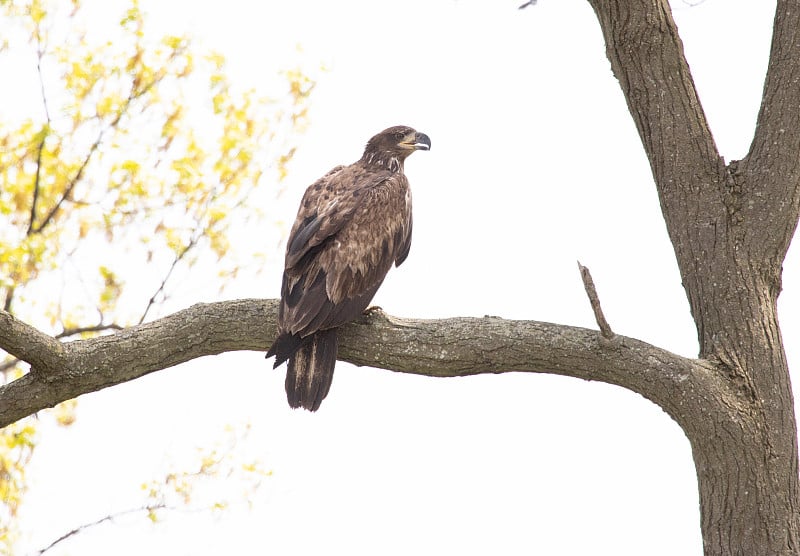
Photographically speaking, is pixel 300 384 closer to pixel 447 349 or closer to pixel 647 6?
pixel 447 349

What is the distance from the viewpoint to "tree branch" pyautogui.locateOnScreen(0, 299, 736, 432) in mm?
4562

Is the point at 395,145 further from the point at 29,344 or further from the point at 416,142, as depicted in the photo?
the point at 29,344

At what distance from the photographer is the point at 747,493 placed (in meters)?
4.52

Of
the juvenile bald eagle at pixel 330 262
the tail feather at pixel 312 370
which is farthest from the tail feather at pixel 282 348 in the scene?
the tail feather at pixel 312 370

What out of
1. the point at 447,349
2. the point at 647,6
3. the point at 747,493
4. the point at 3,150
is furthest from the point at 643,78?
the point at 3,150

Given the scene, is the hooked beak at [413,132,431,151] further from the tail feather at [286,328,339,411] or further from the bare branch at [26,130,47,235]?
the bare branch at [26,130,47,235]

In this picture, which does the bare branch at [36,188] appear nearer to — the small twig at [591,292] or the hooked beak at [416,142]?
the hooked beak at [416,142]

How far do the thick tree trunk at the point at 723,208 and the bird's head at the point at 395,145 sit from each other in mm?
1569

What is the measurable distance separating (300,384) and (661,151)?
2.14 metres

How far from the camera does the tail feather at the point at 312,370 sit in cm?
490

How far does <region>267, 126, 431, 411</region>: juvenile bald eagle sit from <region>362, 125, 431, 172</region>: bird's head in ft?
1.20

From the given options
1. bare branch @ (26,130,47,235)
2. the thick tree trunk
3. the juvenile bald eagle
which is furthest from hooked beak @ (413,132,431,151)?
bare branch @ (26,130,47,235)

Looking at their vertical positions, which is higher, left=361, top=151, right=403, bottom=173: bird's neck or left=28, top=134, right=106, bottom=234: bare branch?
left=28, top=134, right=106, bottom=234: bare branch

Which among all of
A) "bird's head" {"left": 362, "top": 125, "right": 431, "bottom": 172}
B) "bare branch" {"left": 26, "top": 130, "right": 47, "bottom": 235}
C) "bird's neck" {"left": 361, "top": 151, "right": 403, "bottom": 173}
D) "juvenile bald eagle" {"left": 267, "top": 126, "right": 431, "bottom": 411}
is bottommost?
"juvenile bald eagle" {"left": 267, "top": 126, "right": 431, "bottom": 411}
